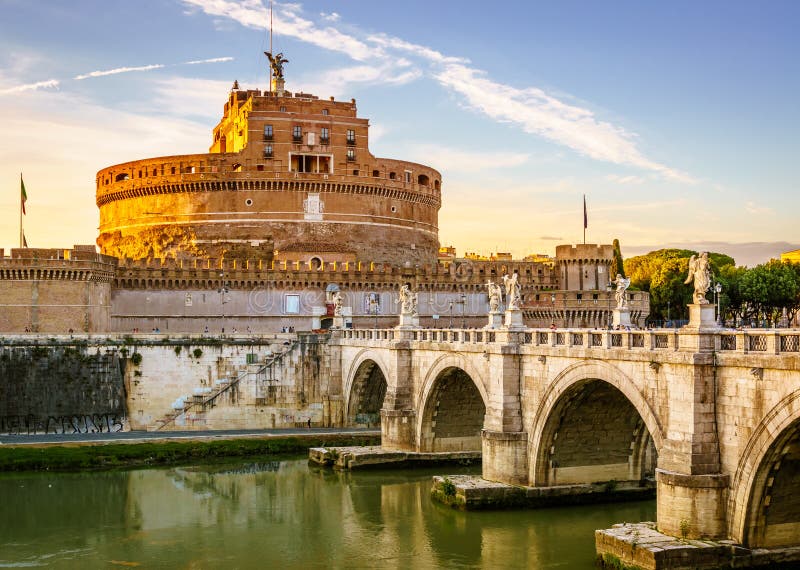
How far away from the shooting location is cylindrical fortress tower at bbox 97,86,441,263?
65625 mm

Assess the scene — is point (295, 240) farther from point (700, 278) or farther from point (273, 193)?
point (700, 278)

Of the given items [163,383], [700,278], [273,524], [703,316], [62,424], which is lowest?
[273,524]

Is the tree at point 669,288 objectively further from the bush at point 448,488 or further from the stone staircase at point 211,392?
the bush at point 448,488

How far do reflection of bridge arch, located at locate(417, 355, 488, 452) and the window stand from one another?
2229 centimetres

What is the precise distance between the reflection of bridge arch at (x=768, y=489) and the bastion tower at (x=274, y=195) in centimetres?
4573

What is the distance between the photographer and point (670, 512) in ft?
A: 66.1

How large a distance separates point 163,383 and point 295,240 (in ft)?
76.1

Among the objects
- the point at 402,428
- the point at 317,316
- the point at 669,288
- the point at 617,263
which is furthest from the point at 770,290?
the point at 402,428

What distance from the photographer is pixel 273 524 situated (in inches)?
1099

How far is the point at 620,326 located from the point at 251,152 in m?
42.2

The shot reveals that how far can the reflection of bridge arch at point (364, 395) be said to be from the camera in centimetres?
4322

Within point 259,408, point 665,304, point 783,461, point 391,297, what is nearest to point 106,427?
point 259,408

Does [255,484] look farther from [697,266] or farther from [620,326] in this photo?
[697,266]

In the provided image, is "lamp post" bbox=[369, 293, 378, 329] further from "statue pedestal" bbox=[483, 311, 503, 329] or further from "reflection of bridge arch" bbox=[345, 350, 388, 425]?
"statue pedestal" bbox=[483, 311, 503, 329]
